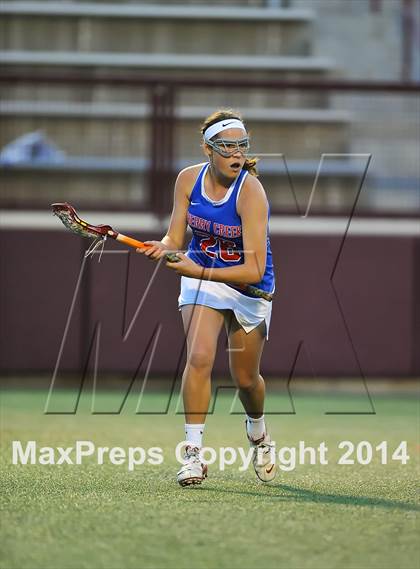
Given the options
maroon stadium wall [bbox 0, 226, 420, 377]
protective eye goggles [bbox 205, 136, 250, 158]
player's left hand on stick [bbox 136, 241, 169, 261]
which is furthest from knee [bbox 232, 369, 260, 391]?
maroon stadium wall [bbox 0, 226, 420, 377]

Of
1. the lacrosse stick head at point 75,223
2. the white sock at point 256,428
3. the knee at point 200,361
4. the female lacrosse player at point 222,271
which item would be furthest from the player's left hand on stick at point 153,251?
the white sock at point 256,428

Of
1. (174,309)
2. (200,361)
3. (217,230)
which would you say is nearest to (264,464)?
(200,361)

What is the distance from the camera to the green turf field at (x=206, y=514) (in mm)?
4500

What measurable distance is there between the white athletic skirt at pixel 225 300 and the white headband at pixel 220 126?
68 centimetres

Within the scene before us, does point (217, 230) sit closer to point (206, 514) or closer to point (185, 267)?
point (185, 267)

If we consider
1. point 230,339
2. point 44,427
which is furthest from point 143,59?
point 230,339

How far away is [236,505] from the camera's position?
5.58 metres

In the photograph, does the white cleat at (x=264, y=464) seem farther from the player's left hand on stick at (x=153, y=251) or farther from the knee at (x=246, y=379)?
the player's left hand on stick at (x=153, y=251)

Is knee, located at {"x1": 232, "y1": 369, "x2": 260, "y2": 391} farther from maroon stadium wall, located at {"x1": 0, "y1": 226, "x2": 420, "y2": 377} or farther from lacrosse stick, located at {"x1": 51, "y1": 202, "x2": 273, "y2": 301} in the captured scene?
maroon stadium wall, located at {"x1": 0, "y1": 226, "x2": 420, "y2": 377}

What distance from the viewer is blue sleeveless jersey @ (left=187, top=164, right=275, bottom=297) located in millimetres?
6273

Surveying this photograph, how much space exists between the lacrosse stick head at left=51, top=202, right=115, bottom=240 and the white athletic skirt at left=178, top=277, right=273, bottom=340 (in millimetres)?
456

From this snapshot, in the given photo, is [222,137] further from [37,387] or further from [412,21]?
[412,21]

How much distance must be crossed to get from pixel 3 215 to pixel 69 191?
27.3 inches

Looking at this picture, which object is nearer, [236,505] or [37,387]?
[236,505]
